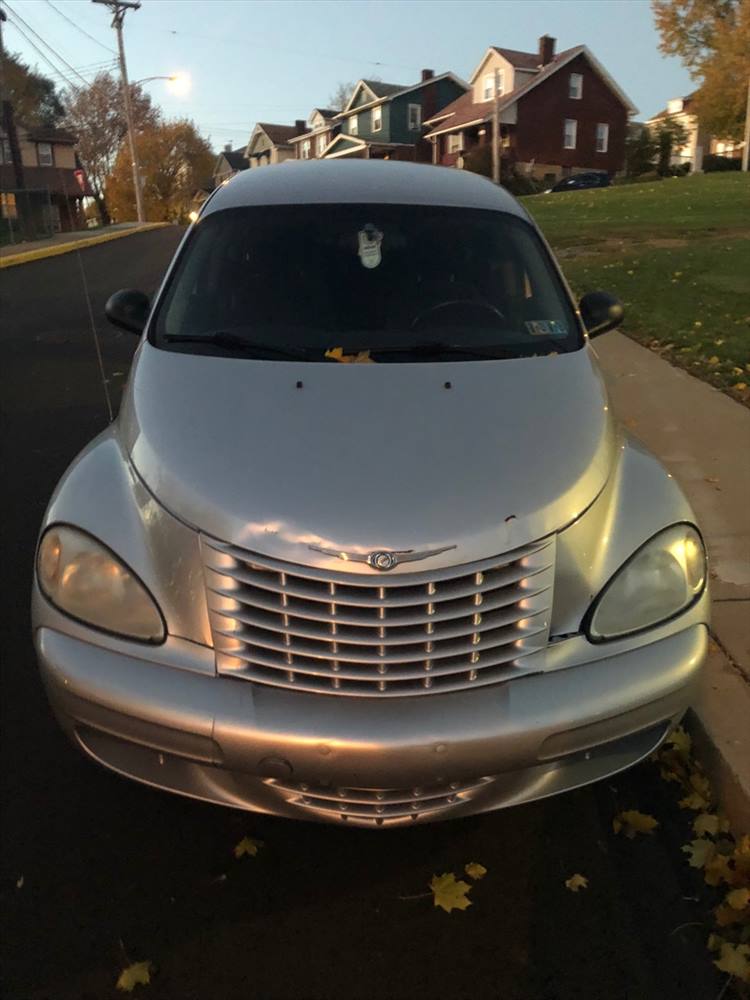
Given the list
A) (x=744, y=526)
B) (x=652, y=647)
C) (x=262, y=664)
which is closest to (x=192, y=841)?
(x=262, y=664)

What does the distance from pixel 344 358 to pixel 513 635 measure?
4.24 feet

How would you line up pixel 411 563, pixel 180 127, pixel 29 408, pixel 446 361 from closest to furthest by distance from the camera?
pixel 411 563
pixel 446 361
pixel 29 408
pixel 180 127

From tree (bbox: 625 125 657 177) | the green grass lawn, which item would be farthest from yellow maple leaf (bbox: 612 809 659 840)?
tree (bbox: 625 125 657 177)

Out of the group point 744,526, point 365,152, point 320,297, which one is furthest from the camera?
point 365,152

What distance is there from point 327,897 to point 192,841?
48 centimetres

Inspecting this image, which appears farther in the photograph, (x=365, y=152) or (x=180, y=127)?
(x=180, y=127)

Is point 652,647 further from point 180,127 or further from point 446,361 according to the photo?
point 180,127

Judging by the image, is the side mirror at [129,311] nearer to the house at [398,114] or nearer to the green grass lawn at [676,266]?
the green grass lawn at [676,266]

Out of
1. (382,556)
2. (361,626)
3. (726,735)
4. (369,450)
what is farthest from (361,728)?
(726,735)

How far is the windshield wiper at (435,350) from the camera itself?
Answer: 10.8 ft

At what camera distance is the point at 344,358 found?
3.23 m

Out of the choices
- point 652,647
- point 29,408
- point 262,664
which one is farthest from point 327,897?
point 29,408

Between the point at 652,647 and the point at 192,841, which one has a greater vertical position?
the point at 652,647

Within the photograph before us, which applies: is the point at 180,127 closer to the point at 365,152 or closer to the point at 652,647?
the point at 365,152
